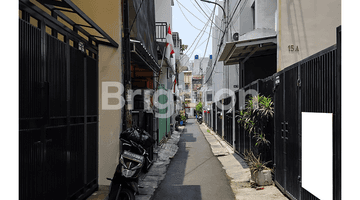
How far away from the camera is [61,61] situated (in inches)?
168

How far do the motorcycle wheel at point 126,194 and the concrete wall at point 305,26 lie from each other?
526 cm

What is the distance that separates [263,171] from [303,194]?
1.86 meters

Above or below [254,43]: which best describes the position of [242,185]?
below

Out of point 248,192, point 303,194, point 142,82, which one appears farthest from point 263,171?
point 142,82

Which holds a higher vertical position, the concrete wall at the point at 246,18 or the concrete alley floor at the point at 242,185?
the concrete wall at the point at 246,18

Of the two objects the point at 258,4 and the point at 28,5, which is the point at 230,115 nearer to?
the point at 258,4

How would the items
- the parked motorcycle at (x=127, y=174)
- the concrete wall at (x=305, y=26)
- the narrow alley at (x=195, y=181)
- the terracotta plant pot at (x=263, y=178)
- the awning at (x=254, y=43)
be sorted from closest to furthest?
the parked motorcycle at (x=127, y=174) → the concrete wall at (x=305, y=26) → the narrow alley at (x=195, y=181) → the terracotta plant pot at (x=263, y=178) → the awning at (x=254, y=43)

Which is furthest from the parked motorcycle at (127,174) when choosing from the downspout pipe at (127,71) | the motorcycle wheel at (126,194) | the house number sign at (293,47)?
the house number sign at (293,47)

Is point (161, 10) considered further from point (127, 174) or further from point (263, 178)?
point (127, 174)

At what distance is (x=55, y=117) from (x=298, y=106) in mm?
4196

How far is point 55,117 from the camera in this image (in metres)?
4.01

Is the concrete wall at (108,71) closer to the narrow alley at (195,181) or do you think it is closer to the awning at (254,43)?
the narrow alley at (195,181)

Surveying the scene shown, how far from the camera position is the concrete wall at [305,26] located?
5907mm

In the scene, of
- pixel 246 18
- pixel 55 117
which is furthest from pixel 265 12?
pixel 55 117
